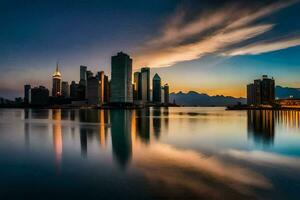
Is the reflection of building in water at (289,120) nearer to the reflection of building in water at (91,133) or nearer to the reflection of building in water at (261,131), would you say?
the reflection of building in water at (261,131)

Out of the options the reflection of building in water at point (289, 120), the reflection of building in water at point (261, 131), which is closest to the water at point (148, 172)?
the reflection of building in water at point (261, 131)

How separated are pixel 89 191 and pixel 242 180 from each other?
889cm

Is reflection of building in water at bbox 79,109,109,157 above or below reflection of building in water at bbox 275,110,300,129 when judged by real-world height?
above

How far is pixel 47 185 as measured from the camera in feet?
48.5

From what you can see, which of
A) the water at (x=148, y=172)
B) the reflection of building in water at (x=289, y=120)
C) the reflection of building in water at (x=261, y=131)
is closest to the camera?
the water at (x=148, y=172)

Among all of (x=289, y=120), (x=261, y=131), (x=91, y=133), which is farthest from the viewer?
(x=289, y=120)

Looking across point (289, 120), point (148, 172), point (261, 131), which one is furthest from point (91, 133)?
point (289, 120)

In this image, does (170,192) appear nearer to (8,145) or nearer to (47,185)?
(47,185)

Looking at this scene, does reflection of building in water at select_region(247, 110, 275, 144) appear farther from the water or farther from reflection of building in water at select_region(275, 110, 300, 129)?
the water

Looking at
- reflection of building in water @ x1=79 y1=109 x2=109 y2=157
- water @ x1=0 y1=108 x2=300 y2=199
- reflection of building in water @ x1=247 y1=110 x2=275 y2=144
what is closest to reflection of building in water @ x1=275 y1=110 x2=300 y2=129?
reflection of building in water @ x1=247 y1=110 x2=275 y2=144

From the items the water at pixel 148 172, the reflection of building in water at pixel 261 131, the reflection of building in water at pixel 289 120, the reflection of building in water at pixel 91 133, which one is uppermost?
the water at pixel 148 172

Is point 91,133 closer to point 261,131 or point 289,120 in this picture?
point 261,131

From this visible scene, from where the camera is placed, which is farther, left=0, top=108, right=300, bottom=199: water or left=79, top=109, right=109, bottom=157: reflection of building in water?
left=79, top=109, right=109, bottom=157: reflection of building in water

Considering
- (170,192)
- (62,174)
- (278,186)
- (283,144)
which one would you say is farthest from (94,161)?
(283,144)
